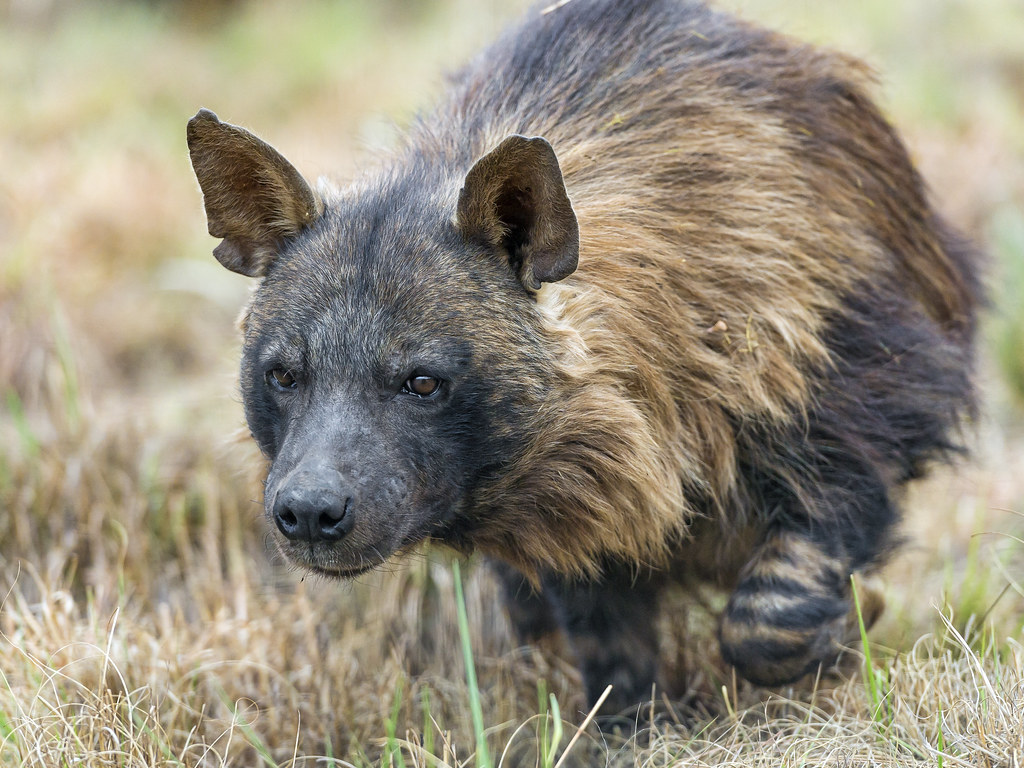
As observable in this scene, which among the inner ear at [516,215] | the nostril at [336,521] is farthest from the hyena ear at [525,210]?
the nostril at [336,521]

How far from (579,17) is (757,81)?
578mm

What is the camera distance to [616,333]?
294 centimetres

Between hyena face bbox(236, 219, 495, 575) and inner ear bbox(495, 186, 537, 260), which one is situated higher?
inner ear bbox(495, 186, 537, 260)

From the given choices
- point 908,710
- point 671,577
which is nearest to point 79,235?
point 671,577

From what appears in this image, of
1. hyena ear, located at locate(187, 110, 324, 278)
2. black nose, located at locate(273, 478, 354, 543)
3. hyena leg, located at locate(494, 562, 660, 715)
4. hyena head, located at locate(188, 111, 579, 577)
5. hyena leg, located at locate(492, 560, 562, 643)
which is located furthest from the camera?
hyena leg, located at locate(492, 560, 562, 643)

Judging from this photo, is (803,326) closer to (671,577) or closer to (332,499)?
(671,577)

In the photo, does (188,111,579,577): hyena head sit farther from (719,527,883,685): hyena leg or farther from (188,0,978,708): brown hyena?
(719,527,883,685): hyena leg

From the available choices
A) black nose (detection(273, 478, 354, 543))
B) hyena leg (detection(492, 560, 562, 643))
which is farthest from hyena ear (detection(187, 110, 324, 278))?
hyena leg (detection(492, 560, 562, 643))

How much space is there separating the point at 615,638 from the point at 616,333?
3.90 ft

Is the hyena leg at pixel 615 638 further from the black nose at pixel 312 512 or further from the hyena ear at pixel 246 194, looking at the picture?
the hyena ear at pixel 246 194

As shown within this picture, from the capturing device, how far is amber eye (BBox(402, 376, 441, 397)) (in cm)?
275

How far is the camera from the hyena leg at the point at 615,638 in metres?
3.65

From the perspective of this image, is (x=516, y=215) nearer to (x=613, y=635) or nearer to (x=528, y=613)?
(x=613, y=635)

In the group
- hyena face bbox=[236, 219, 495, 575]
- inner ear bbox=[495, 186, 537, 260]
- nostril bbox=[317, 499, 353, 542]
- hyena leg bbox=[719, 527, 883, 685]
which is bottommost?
hyena leg bbox=[719, 527, 883, 685]
